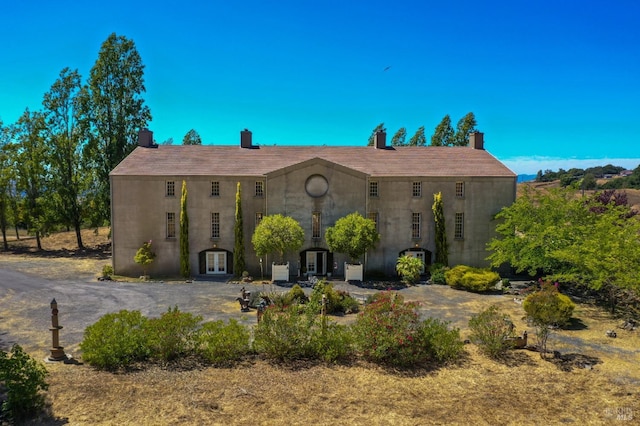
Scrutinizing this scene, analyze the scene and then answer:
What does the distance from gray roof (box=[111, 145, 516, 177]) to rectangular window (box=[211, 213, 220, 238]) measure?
333 cm

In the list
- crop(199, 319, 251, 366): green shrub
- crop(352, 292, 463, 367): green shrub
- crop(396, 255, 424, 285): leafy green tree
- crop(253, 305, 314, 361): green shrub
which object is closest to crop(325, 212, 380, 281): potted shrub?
crop(396, 255, 424, 285): leafy green tree

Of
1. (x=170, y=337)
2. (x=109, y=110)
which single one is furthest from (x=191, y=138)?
(x=170, y=337)

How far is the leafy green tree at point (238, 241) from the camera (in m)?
33.0

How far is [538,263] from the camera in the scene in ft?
94.8

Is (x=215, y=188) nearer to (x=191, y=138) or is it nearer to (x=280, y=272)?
(x=280, y=272)

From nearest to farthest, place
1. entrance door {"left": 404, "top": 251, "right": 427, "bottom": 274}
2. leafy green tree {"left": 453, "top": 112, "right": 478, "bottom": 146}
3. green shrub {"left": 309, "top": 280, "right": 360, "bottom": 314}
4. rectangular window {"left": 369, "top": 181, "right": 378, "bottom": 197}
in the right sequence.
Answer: green shrub {"left": 309, "top": 280, "right": 360, "bottom": 314}
rectangular window {"left": 369, "top": 181, "right": 378, "bottom": 197}
entrance door {"left": 404, "top": 251, "right": 427, "bottom": 274}
leafy green tree {"left": 453, "top": 112, "right": 478, "bottom": 146}

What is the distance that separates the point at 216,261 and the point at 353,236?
11373 millimetres

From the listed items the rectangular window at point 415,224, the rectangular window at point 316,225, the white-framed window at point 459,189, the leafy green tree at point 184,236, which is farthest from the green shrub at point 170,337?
the white-framed window at point 459,189

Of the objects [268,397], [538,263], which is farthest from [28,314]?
[538,263]

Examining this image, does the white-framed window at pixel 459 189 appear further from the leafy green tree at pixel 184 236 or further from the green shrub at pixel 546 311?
the leafy green tree at pixel 184 236

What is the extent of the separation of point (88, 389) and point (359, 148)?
30.7 meters

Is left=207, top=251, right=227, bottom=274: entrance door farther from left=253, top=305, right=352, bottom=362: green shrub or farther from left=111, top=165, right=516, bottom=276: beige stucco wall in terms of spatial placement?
left=253, top=305, right=352, bottom=362: green shrub

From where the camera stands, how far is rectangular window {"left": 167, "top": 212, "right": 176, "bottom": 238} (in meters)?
34.0

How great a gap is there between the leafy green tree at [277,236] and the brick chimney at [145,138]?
14.5 m
